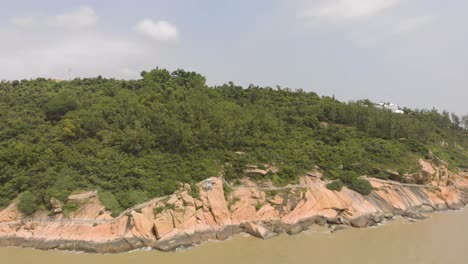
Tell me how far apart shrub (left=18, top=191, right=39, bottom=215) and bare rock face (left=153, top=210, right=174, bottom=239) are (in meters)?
6.71

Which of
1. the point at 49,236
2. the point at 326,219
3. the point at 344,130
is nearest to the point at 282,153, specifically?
the point at 326,219

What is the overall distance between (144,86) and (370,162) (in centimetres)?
2272

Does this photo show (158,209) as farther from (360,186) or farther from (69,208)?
(360,186)

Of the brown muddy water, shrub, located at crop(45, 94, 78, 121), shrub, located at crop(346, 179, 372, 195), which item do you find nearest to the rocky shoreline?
shrub, located at crop(346, 179, 372, 195)

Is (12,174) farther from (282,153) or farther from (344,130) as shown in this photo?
(344,130)

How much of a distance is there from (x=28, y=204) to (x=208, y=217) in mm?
9527

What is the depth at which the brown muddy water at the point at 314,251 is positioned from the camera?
55.2ft

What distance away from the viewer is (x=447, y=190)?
28.4m

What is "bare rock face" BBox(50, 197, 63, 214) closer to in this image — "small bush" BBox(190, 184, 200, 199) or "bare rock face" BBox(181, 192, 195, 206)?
"bare rock face" BBox(181, 192, 195, 206)

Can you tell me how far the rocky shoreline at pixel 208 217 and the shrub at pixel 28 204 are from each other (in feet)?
1.21

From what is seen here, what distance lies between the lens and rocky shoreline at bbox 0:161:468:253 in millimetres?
18375

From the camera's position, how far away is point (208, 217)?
66.5ft

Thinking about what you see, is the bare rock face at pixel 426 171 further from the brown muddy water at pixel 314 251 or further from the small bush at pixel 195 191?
the small bush at pixel 195 191

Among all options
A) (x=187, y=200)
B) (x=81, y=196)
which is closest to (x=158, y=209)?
(x=187, y=200)
